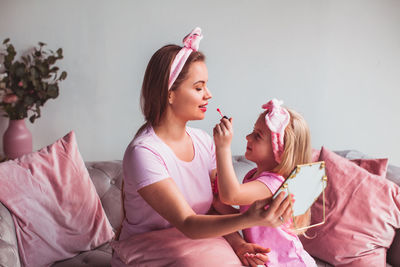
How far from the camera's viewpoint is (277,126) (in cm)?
144

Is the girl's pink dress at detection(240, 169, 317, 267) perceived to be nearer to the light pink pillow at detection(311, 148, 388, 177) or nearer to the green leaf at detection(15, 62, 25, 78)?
the light pink pillow at detection(311, 148, 388, 177)

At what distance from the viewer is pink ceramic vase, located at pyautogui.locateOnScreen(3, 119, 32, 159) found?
2.37m

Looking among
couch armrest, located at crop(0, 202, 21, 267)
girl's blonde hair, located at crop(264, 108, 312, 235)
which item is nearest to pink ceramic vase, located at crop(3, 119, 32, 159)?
couch armrest, located at crop(0, 202, 21, 267)

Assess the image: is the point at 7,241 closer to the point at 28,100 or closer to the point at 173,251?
the point at 173,251

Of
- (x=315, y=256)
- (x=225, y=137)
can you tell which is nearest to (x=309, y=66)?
(x=315, y=256)

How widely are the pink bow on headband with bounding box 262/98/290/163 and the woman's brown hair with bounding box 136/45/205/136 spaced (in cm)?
32

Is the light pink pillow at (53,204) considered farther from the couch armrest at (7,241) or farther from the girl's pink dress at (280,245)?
the girl's pink dress at (280,245)

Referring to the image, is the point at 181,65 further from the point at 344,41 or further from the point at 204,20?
the point at 344,41

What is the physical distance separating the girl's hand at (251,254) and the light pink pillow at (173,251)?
0.11ft

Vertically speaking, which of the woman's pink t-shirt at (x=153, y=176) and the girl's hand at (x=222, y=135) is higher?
the girl's hand at (x=222, y=135)

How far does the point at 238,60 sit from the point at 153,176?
1474 mm

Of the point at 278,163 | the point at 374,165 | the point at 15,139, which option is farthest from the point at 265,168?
the point at 15,139

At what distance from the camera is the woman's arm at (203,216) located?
3.60 ft

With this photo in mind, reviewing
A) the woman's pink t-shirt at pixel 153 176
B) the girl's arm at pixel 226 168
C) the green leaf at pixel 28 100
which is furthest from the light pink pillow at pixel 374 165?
the green leaf at pixel 28 100
